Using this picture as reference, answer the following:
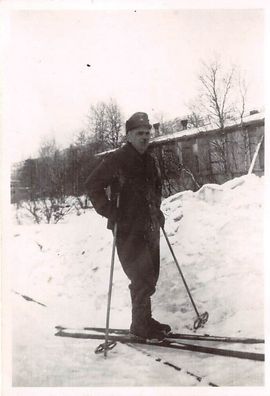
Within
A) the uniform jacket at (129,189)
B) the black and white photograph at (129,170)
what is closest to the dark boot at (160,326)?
the black and white photograph at (129,170)

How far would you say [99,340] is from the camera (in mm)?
2117

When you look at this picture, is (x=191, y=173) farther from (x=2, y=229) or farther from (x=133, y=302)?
(x=2, y=229)

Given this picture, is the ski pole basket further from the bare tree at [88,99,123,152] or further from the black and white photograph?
the bare tree at [88,99,123,152]

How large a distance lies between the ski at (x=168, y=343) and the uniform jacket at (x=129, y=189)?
20.6 inches

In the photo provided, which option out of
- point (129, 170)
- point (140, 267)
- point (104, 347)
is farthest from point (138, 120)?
point (104, 347)

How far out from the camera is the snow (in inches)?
82.6

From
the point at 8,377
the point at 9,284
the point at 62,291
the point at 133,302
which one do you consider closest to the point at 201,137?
the point at 133,302

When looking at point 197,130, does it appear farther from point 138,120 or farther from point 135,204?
point 135,204

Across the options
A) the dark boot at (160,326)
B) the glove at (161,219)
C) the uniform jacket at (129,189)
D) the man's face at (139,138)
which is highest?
the man's face at (139,138)

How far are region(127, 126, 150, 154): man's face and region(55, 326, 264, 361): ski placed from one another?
0.94 m

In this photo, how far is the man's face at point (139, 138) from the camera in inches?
85.7

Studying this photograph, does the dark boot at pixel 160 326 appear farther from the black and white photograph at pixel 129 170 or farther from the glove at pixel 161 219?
the glove at pixel 161 219

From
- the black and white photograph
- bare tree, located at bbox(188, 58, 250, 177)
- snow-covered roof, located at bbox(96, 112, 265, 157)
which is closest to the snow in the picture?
the black and white photograph
